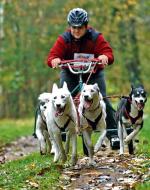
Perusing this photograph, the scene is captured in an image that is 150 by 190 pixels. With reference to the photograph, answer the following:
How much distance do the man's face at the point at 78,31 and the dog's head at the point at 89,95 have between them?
1.36m

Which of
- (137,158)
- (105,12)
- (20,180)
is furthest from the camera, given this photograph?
(105,12)

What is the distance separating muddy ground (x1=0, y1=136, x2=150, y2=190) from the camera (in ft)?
25.6

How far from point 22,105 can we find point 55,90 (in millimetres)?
24638

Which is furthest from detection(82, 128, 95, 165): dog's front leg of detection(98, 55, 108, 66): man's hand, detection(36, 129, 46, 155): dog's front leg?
detection(36, 129, 46, 155): dog's front leg

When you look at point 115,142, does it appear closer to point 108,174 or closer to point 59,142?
point 59,142

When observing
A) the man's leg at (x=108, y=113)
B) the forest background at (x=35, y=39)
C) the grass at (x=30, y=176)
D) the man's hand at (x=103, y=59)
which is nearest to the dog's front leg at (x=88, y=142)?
the grass at (x=30, y=176)

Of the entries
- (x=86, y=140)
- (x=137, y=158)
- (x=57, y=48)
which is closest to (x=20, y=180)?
(x=86, y=140)

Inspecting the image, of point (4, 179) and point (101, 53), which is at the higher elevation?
point (101, 53)

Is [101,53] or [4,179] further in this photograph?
[101,53]

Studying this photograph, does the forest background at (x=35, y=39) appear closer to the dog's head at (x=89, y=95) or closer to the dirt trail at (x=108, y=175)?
the dirt trail at (x=108, y=175)

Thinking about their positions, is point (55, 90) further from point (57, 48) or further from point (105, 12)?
point (105, 12)

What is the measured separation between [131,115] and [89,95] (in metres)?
1.22

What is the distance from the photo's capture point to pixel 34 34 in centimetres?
3064

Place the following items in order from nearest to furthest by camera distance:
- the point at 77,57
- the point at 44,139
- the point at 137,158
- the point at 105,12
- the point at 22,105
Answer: the point at 137,158
the point at 77,57
the point at 44,139
the point at 105,12
the point at 22,105
